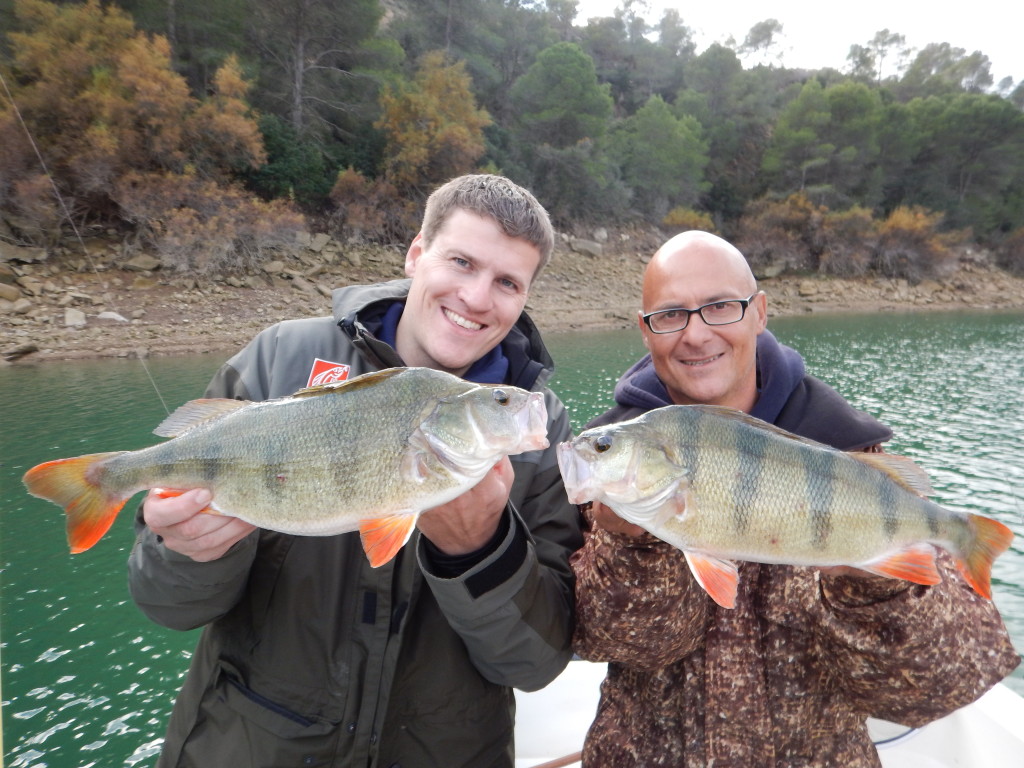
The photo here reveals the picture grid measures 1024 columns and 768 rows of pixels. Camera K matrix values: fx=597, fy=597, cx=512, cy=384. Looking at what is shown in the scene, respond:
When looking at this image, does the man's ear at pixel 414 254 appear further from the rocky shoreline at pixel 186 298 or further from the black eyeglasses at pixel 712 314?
the rocky shoreline at pixel 186 298

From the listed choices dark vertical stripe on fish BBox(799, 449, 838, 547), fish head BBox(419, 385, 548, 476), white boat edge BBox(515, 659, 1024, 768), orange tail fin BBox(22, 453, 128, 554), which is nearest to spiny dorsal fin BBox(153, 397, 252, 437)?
orange tail fin BBox(22, 453, 128, 554)

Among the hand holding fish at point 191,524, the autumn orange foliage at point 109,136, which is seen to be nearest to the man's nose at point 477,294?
the hand holding fish at point 191,524

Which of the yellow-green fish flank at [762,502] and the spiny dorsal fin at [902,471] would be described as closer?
the yellow-green fish flank at [762,502]

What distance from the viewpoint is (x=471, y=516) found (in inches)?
82.4

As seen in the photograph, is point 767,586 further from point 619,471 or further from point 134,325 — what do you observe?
point 134,325

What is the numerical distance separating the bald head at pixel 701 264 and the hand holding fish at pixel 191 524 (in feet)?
6.13

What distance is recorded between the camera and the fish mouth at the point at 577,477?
1.96m

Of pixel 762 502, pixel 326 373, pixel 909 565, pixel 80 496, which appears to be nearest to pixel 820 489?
pixel 762 502

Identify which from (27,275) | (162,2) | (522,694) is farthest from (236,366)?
(162,2)

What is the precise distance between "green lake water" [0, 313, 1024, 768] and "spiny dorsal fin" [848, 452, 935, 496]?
486 centimetres

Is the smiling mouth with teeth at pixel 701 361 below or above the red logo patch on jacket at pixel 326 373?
above

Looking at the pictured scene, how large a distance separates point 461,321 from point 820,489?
1584 mm

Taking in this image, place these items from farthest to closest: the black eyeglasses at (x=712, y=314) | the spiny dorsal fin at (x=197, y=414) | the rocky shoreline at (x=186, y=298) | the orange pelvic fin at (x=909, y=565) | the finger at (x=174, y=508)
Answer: the rocky shoreline at (x=186, y=298)
the black eyeglasses at (x=712, y=314)
the spiny dorsal fin at (x=197, y=414)
the finger at (x=174, y=508)
the orange pelvic fin at (x=909, y=565)

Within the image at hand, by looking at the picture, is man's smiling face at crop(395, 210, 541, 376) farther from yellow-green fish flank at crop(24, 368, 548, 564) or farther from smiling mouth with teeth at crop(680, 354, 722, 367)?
smiling mouth with teeth at crop(680, 354, 722, 367)
